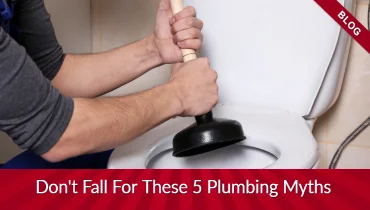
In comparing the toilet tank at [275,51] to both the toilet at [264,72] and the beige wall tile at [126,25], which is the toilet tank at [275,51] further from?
the beige wall tile at [126,25]

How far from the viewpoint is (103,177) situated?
0.72 meters

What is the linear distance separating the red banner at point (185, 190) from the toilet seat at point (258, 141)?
0.04 m

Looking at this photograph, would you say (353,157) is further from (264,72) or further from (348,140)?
(264,72)

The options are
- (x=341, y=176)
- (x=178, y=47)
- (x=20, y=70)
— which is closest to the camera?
(x=20, y=70)

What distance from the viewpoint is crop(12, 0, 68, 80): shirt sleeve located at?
0.96m

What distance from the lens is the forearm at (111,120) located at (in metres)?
0.70

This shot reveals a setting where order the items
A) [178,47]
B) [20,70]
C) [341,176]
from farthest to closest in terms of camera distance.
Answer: [178,47] < [341,176] < [20,70]

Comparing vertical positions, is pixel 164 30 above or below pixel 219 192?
above

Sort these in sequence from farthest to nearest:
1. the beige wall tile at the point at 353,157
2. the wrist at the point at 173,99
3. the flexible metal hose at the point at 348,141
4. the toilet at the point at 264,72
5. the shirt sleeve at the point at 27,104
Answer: the beige wall tile at the point at 353,157 < the flexible metal hose at the point at 348,141 < the toilet at the point at 264,72 < the wrist at the point at 173,99 < the shirt sleeve at the point at 27,104

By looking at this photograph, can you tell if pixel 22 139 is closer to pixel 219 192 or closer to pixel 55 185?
pixel 55 185

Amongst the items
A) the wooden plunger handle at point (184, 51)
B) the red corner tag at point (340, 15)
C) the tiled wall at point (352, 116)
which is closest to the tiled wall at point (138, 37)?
the tiled wall at point (352, 116)

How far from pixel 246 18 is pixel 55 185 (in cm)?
52

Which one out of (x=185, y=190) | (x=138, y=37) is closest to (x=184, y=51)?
(x=185, y=190)

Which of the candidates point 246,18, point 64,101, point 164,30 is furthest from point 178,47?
point 64,101
